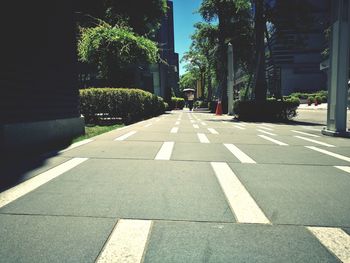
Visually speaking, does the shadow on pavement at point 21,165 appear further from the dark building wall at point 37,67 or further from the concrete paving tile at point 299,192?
the concrete paving tile at point 299,192

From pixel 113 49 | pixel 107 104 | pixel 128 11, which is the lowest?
pixel 107 104

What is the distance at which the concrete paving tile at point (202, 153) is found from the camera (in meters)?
6.85

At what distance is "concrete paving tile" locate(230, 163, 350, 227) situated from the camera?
138 inches

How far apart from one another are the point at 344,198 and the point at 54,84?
26.7 ft

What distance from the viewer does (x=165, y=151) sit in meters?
7.72

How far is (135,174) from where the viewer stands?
5359mm

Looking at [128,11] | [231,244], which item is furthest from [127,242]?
[128,11]

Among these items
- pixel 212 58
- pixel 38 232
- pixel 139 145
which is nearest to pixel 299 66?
pixel 212 58

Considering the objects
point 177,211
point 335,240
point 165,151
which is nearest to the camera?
point 335,240

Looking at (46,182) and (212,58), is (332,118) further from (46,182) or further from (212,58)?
(212,58)

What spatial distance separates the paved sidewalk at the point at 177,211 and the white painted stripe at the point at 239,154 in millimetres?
115

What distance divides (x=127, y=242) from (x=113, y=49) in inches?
779

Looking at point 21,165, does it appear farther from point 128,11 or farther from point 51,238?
point 128,11

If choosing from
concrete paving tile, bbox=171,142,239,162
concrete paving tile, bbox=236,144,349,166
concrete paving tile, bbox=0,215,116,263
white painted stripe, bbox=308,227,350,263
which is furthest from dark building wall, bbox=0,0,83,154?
white painted stripe, bbox=308,227,350,263
